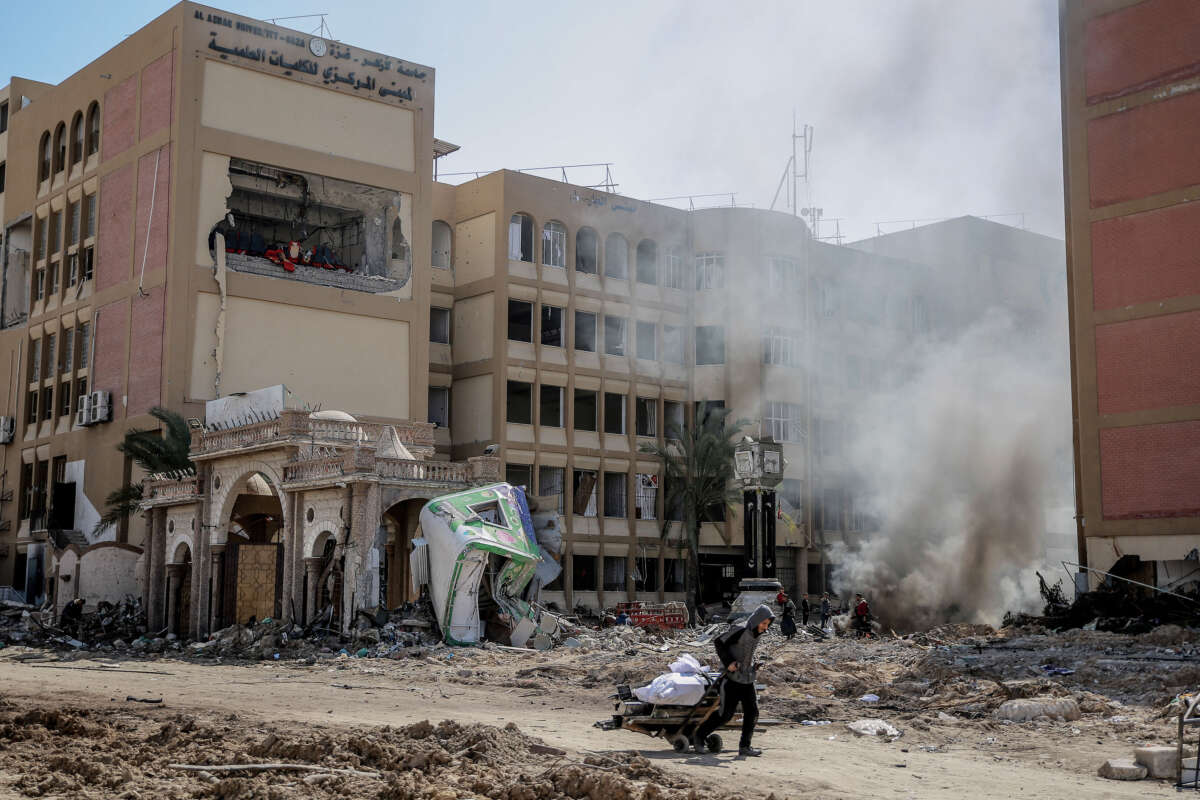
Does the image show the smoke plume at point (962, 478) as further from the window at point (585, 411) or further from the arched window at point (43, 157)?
the arched window at point (43, 157)

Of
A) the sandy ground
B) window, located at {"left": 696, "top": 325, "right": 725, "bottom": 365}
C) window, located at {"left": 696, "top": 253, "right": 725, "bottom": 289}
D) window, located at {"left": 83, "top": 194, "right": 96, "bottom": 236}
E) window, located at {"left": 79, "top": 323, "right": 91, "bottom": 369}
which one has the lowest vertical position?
the sandy ground

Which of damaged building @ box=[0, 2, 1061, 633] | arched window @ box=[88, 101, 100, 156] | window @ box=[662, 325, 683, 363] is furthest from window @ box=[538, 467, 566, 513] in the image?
arched window @ box=[88, 101, 100, 156]

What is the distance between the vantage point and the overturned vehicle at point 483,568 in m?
31.3

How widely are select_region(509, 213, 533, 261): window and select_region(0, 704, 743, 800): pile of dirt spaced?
38218 millimetres

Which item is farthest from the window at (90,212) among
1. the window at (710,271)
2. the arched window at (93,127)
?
the window at (710,271)

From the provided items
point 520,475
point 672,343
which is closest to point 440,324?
point 520,475

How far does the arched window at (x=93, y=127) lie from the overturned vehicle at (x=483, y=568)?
90.2 ft

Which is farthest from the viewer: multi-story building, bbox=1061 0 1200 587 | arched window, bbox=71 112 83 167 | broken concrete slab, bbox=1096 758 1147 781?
arched window, bbox=71 112 83 167

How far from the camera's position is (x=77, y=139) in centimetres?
5294

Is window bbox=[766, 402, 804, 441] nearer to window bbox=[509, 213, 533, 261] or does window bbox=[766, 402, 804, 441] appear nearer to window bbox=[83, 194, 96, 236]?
window bbox=[509, 213, 533, 261]

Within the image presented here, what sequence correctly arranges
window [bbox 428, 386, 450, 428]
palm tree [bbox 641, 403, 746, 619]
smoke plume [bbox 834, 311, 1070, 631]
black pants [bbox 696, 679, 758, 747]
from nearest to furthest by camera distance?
black pants [bbox 696, 679, 758, 747]
smoke plume [bbox 834, 311, 1070, 631]
palm tree [bbox 641, 403, 746, 619]
window [bbox 428, 386, 450, 428]

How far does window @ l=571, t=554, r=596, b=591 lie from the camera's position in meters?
51.8

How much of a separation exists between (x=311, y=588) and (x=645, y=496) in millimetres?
Answer: 22878

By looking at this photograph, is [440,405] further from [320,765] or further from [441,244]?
[320,765]
